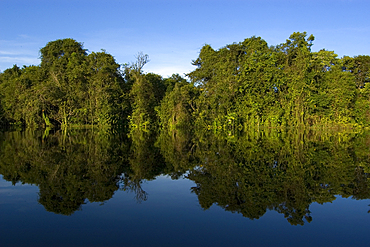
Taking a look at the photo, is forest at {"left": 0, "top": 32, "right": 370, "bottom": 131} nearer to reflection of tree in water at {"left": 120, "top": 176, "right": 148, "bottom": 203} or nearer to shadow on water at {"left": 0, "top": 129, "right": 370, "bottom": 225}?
shadow on water at {"left": 0, "top": 129, "right": 370, "bottom": 225}

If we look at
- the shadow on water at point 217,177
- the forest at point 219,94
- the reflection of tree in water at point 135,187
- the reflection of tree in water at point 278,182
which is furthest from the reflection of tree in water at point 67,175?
the forest at point 219,94

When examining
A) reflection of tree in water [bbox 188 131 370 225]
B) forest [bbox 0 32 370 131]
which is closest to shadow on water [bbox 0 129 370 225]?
reflection of tree in water [bbox 188 131 370 225]

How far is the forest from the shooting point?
29719 millimetres

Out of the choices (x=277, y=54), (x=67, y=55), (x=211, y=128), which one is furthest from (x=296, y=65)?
(x=67, y=55)

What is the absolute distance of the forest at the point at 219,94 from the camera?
29719 mm

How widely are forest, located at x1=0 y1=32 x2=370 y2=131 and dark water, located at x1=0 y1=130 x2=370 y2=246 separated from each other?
2111cm

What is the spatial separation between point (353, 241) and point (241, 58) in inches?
1216

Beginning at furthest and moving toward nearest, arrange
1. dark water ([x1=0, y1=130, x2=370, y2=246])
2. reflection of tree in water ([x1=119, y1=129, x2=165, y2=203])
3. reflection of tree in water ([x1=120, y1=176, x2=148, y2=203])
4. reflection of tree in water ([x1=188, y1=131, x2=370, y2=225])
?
reflection of tree in water ([x1=119, y1=129, x2=165, y2=203]) → reflection of tree in water ([x1=120, y1=176, x2=148, y2=203]) → reflection of tree in water ([x1=188, y1=131, x2=370, y2=225]) → dark water ([x1=0, y1=130, x2=370, y2=246])

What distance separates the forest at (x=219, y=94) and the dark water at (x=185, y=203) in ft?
69.3

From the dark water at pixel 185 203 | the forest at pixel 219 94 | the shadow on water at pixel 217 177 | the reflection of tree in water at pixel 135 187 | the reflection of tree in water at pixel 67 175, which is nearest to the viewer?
the dark water at pixel 185 203

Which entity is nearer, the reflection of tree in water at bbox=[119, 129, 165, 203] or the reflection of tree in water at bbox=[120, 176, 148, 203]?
the reflection of tree in water at bbox=[120, 176, 148, 203]

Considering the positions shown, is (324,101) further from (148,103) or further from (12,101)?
(12,101)

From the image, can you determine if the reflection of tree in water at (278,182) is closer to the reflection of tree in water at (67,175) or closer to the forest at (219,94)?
the reflection of tree in water at (67,175)

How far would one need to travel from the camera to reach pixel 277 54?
30000 mm
